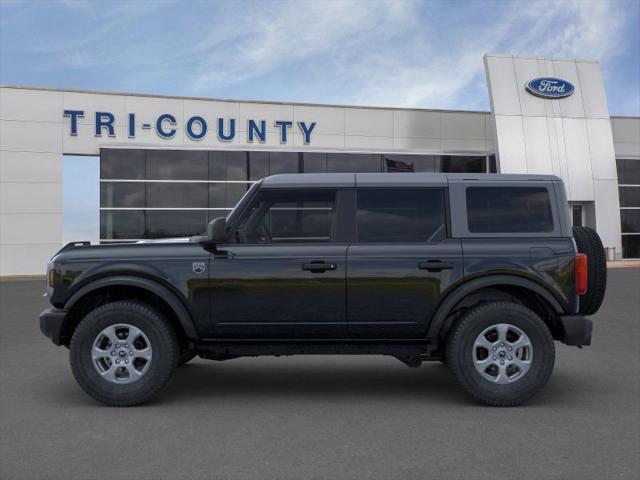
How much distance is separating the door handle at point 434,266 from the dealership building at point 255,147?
21.1 meters

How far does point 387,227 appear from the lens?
5281mm

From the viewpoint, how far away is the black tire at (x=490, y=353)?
5.05m

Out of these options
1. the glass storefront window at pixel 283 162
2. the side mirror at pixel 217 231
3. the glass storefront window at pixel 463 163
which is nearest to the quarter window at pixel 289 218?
the side mirror at pixel 217 231

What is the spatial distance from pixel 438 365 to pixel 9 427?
4.23m

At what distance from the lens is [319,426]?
14.9 feet

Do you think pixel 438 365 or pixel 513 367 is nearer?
pixel 513 367

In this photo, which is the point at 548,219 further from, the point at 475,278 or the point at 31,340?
the point at 31,340

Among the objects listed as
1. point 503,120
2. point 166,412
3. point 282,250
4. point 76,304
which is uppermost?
point 503,120

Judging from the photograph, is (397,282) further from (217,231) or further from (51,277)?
(51,277)

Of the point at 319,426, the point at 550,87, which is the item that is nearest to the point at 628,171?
the point at 550,87

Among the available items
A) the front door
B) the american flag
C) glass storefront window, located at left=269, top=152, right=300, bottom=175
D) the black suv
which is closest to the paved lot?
the black suv

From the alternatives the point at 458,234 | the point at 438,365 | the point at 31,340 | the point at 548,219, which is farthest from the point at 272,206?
the point at 31,340

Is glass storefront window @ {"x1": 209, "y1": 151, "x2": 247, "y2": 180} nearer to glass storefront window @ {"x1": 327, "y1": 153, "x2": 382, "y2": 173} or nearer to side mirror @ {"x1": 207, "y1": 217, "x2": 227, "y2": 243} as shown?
glass storefront window @ {"x1": 327, "y1": 153, "x2": 382, "y2": 173}

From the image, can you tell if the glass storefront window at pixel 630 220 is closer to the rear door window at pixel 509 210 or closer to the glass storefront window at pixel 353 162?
the glass storefront window at pixel 353 162
